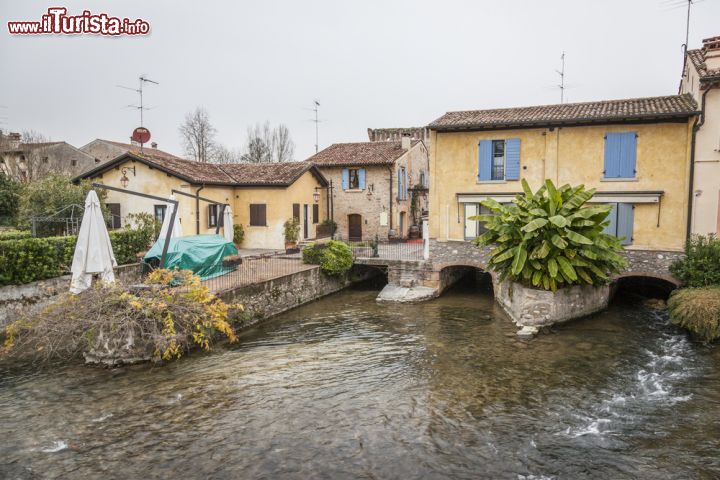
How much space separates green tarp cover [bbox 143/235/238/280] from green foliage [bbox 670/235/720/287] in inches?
611

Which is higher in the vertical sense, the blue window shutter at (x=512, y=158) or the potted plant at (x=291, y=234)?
the blue window shutter at (x=512, y=158)

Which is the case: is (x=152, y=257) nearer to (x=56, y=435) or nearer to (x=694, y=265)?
(x=56, y=435)

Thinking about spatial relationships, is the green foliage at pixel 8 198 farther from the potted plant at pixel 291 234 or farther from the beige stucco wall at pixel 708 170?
the beige stucco wall at pixel 708 170

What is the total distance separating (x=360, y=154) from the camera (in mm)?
32219

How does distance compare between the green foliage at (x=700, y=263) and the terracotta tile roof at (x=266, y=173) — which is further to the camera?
the terracotta tile roof at (x=266, y=173)

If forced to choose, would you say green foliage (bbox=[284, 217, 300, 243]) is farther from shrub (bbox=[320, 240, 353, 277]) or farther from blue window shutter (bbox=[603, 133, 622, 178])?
blue window shutter (bbox=[603, 133, 622, 178])

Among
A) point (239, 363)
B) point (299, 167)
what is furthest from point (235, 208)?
point (239, 363)

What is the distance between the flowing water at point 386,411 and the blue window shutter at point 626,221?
429cm

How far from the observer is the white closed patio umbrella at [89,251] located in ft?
42.7

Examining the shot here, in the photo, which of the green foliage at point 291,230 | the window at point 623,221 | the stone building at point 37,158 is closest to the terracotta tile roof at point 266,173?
the green foliage at point 291,230

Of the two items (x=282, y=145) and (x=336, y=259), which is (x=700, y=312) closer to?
(x=336, y=259)

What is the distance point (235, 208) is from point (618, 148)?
738 inches

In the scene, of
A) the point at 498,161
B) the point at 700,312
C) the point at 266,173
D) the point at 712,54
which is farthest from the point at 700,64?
the point at 266,173

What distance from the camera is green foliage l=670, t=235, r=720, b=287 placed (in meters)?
15.0
